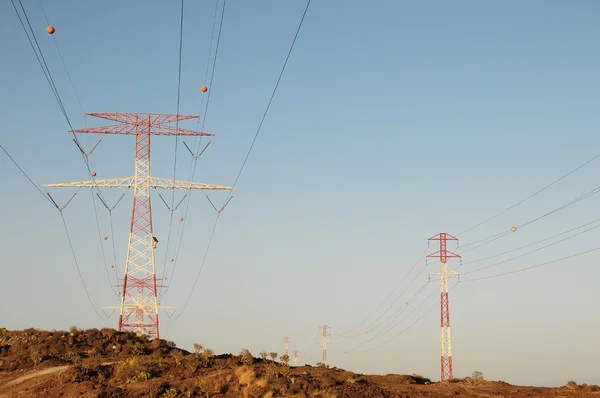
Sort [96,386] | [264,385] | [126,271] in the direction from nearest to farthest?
[264,385]
[96,386]
[126,271]

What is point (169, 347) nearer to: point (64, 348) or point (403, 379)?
point (64, 348)

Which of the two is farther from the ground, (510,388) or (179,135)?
(179,135)

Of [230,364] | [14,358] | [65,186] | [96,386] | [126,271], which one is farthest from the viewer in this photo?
[65,186]

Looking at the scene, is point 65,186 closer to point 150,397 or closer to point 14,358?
point 14,358

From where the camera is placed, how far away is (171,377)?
3666cm

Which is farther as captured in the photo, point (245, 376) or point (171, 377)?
point (171, 377)

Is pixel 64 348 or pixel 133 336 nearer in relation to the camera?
→ pixel 64 348

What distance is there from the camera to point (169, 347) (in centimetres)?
4766

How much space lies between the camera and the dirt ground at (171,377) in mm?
33750

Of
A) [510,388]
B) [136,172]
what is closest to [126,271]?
[136,172]

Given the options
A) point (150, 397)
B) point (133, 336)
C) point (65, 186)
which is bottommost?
point (150, 397)

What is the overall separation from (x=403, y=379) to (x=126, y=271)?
2614cm

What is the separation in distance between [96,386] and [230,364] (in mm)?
7630

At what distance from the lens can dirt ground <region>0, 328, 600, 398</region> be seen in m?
33.8
